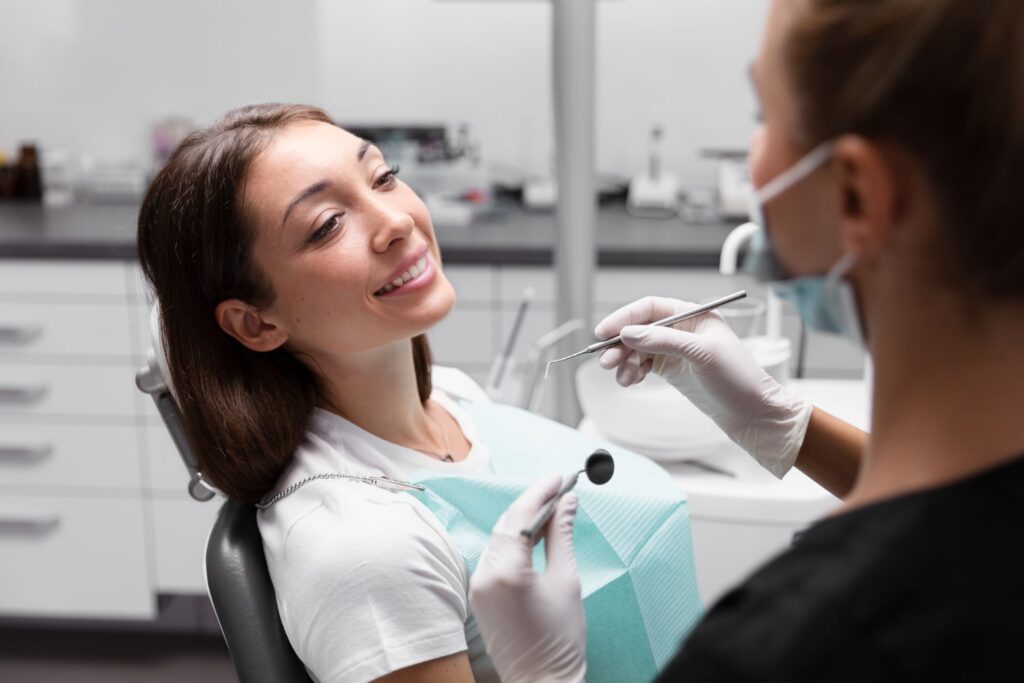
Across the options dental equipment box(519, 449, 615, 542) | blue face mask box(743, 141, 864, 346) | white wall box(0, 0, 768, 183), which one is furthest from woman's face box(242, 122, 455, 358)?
white wall box(0, 0, 768, 183)

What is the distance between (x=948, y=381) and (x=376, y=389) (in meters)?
0.80

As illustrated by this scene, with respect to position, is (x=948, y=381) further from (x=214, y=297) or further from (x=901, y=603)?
(x=214, y=297)

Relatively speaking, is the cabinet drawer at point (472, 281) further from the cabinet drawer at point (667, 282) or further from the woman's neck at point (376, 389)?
the woman's neck at point (376, 389)

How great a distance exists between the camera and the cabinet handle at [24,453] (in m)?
2.78

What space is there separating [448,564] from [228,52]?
8.17 ft

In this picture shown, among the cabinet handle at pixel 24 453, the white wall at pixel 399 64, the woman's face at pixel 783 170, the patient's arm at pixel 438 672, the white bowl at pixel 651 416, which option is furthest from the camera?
the white wall at pixel 399 64

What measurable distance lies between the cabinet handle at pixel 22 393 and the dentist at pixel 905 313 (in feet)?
7.88

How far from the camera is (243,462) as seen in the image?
4.09 feet

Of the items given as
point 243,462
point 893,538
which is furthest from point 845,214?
point 243,462

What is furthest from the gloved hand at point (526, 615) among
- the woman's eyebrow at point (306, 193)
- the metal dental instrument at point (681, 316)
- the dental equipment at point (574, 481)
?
the woman's eyebrow at point (306, 193)

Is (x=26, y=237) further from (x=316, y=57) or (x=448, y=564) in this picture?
(x=448, y=564)

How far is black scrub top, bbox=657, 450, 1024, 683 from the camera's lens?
2.20 feet

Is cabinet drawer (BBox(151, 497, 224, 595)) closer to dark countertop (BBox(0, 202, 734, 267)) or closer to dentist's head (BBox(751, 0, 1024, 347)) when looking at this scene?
dark countertop (BBox(0, 202, 734, 267))

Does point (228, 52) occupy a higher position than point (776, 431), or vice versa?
point (228, 52)
